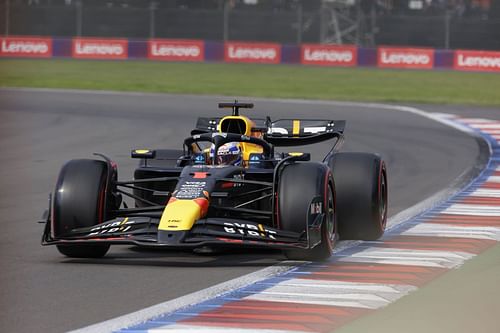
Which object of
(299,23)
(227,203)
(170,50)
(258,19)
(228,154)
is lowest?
(227,203)

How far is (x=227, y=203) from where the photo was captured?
401 inches

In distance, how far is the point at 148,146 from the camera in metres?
20.7

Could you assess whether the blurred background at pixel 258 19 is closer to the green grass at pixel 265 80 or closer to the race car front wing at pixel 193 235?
the green grass at pixel 265 80

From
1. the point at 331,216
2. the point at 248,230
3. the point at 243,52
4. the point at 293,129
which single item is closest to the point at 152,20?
the point at 243,52

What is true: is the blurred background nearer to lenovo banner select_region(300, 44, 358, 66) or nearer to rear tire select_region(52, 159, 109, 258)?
lenovo banner select_region(300, 44, 358, 66)

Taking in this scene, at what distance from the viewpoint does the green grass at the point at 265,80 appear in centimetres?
3519

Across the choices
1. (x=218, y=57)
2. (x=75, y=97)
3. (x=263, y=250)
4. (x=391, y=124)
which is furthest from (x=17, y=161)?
(x=218, y=57)

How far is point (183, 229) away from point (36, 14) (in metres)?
40.9

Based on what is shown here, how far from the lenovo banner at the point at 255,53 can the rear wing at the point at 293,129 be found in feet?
119

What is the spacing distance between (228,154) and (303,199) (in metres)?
1.38

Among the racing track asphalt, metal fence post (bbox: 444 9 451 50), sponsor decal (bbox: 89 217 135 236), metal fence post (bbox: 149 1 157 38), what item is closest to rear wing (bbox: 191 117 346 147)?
the racing track asphalt

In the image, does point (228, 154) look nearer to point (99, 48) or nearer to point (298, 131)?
point (298, 131)

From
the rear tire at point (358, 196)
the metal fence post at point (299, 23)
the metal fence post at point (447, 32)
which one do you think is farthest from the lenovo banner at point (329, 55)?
the rear tire at point (358, 196)

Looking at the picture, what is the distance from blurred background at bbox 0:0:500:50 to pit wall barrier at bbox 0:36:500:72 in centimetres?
52
